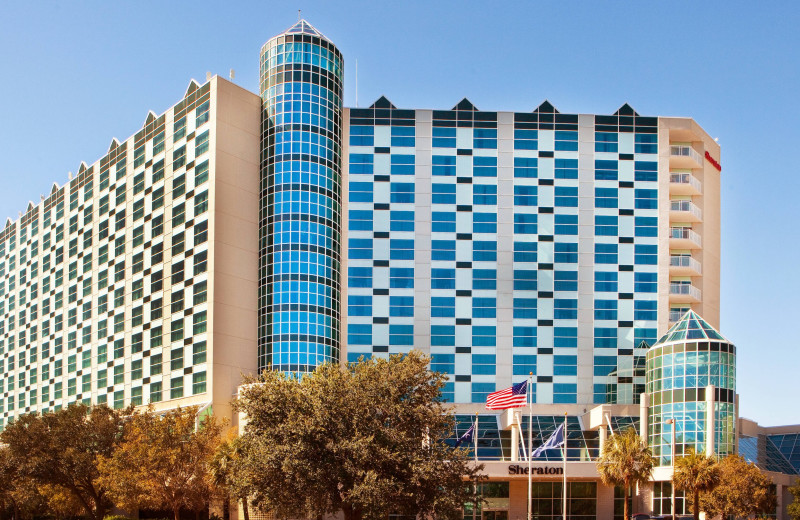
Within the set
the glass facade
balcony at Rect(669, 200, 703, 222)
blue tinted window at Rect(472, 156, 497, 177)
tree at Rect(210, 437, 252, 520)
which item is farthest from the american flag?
balcony at Rect(669, 200, 703, 222)

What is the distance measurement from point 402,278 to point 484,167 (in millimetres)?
15915

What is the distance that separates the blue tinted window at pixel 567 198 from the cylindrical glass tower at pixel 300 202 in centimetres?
2483

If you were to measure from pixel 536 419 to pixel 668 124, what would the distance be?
37.1 m

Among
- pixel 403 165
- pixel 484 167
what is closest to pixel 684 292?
pixel 484 167

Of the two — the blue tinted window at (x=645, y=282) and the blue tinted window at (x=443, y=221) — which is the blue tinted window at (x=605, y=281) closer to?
the blue tinted window at (x=645, y=282)

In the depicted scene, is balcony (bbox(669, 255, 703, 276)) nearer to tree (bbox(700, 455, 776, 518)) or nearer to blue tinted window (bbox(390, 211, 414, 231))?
blue tinted window (bbox(390, 211, 414, 231))

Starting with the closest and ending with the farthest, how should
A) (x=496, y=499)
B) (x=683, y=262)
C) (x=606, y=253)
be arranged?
1. (x=496, y=499)
2. (x=606, y=253)
3. (x=683, y=262)

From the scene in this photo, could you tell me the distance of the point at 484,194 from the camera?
10231 centimetres

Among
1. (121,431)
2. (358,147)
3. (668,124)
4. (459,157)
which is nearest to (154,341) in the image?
(121,431)

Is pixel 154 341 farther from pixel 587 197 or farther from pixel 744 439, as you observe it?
pixel 744 439

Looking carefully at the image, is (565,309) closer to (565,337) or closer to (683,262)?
(565,337)

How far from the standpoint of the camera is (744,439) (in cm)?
9856

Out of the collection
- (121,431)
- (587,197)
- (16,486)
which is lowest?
(16,486)

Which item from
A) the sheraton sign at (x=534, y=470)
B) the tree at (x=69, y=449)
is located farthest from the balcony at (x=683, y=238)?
the tree at (x=69, y=449)
